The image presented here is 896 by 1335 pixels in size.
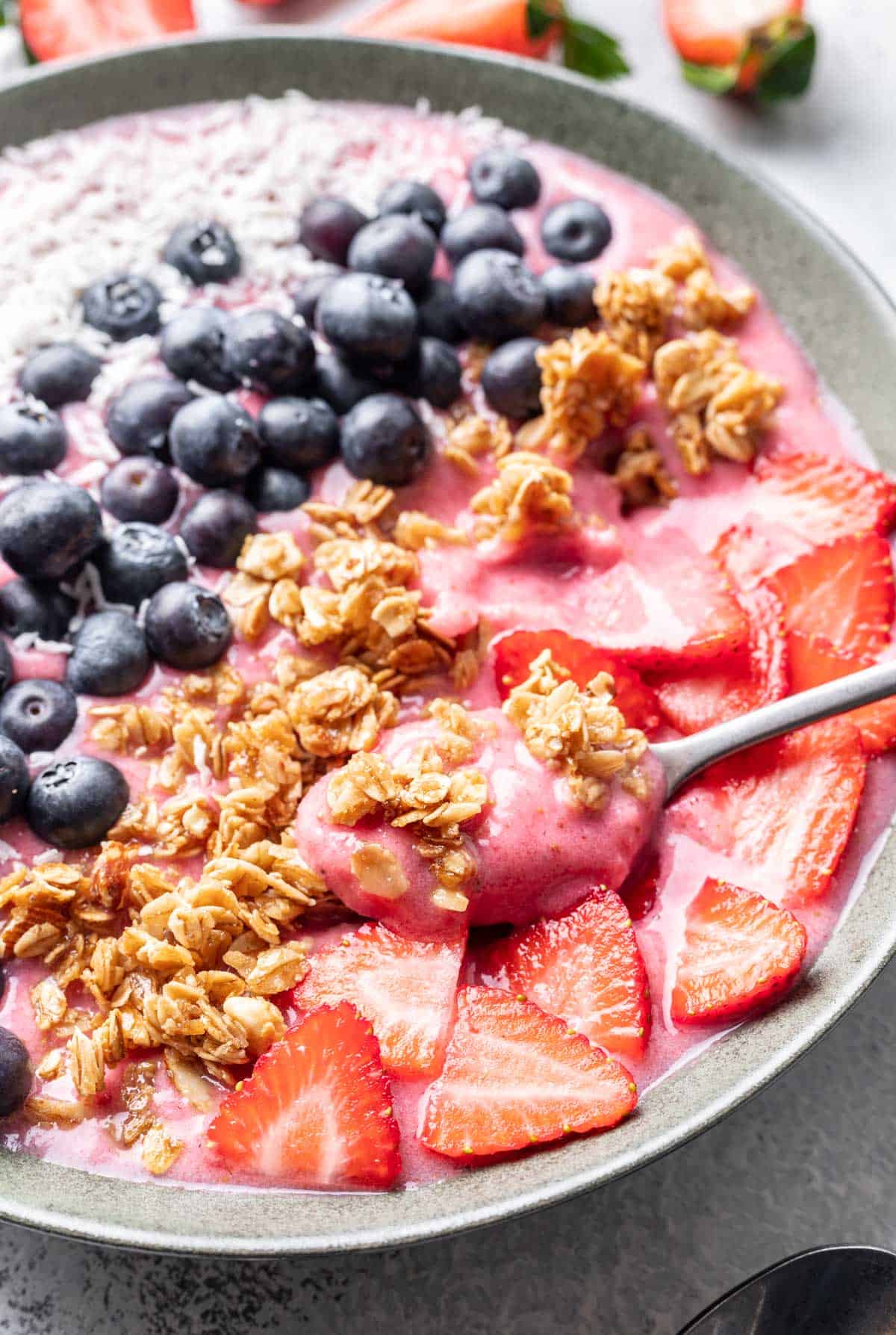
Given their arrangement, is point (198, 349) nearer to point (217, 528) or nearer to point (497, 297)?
point (217, 528)

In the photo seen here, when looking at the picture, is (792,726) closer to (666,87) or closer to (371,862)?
(371,862)

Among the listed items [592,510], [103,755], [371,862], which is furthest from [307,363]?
[371,862]

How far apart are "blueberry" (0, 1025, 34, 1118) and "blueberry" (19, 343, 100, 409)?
0.91 meters

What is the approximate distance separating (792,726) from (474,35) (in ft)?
5.32

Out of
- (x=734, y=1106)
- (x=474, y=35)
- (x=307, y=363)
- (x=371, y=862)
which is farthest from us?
(x=474, y=35)

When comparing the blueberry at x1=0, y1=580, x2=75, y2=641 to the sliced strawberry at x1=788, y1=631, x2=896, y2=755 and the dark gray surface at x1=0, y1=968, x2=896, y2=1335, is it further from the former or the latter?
the sliced strawberry at x1=788, y1=631, x2=896, y2=755

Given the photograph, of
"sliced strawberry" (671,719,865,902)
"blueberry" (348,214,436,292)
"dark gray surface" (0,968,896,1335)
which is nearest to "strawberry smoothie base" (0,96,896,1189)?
"sliced strawberry" (671,719,865,902)

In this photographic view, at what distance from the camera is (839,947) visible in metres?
1.50

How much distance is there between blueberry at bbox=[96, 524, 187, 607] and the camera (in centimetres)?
166

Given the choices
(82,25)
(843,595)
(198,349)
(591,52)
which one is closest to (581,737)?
(843,595)

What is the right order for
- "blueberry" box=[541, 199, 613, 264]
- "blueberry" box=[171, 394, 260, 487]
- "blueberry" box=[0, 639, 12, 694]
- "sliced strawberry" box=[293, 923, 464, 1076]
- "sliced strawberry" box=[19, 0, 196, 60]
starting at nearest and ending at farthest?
"sliced strawberry" box=[293, 923, 464, 1076] < "blueberry" box=[0, 639, 12, 694] < "blueberry" box=[171, 394, 260, 487] < "blueberry" box=[541, 199, 613, 264] < "sliced strawberry" box=[19, 0, 196, 60]

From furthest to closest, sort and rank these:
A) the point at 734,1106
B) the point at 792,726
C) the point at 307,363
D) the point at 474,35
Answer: the point at 474,35
the point at 307,363
the point at 792,726
the point at 734,1106

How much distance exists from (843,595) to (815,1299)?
34.2 inches

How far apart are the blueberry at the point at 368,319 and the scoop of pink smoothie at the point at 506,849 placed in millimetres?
631
